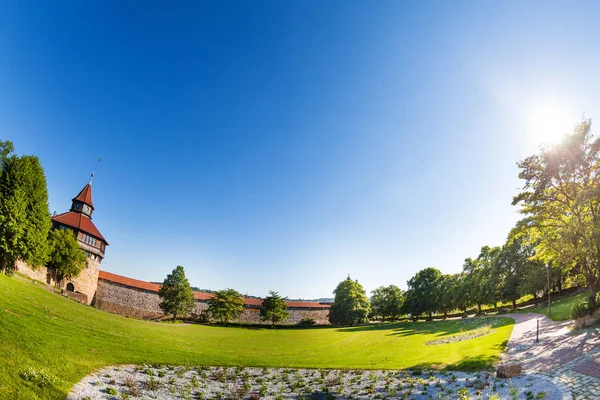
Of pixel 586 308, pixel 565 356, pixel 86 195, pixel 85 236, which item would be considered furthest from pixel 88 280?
pixel 586 308

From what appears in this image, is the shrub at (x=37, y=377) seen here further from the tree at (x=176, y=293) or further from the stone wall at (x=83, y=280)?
the tree at (x=176, y=293)

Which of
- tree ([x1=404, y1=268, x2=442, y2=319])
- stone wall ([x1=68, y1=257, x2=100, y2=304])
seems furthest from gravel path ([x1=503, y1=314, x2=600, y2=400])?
stone wall ([x1=68, y1=257, x2=100, y2=304])

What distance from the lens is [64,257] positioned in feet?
124

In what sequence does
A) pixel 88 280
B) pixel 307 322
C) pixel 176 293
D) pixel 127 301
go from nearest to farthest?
pixel 88 280 → pixel 176 293 → pixel 127 301 → pixel 307 322

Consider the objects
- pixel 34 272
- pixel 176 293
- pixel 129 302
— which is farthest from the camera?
pixel 129 302

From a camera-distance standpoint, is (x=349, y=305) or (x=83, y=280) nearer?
(x=83, y=280)

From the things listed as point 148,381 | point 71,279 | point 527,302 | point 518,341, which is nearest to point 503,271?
point 527,302

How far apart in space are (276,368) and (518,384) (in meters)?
12.2

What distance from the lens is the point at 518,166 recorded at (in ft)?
66.8

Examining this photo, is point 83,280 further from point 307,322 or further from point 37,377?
point 37,377

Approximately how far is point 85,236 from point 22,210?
19388mm

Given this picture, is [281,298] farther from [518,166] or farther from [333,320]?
[518,166]

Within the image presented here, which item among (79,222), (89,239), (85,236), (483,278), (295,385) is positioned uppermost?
(79,222)

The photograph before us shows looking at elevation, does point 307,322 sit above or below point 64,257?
below
